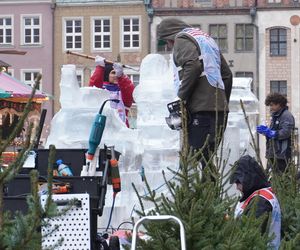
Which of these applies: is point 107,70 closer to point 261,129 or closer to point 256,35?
point 261,129

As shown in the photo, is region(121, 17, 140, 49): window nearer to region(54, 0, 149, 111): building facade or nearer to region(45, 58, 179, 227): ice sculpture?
region(54, 0, 149, 111): building facade

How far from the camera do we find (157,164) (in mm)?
10758

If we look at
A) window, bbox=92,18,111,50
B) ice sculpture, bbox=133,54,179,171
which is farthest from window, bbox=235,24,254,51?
ice sculpture, bbox=133,54,179,171

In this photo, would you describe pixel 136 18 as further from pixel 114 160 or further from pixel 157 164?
pixel 114 160

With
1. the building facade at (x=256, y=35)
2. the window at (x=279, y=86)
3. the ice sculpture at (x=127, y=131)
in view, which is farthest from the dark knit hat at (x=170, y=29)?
the window at (x=279, y=86)

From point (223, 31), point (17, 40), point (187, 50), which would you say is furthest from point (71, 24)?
point (187, 50)

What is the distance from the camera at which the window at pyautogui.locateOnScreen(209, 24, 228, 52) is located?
162 ft

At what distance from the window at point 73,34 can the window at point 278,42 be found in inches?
397

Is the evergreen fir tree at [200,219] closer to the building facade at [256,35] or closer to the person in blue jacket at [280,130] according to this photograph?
the person in blue jacket at [280,130]

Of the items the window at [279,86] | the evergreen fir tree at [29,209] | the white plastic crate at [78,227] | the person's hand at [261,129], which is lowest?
the white plastic crate at [78,227]

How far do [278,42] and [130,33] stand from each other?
25.2ft

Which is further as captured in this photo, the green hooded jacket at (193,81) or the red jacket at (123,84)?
the red jacket at (123,84)

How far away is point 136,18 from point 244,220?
152 ft

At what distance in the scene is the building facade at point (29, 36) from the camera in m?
50.0
